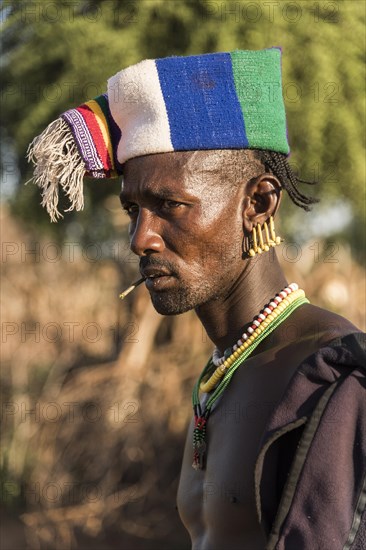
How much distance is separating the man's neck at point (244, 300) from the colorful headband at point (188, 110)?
32 cm

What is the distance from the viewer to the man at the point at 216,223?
2.23m

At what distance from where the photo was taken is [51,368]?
6.78 meters

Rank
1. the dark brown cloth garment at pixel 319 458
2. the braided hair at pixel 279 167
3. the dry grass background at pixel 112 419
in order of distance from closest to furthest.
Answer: the dark brown cloth garment at pixel 319 458
the braided hair at pixel 279 167
the dry grass background at pixel 112 419

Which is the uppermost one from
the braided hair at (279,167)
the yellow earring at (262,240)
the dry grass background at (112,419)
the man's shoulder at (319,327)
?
the braided hair at (279,167)

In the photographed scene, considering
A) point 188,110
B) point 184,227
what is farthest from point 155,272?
point 188,110

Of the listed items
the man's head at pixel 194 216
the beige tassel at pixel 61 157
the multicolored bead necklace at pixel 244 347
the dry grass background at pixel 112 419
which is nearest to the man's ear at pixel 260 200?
the man's head at pixel 194 216

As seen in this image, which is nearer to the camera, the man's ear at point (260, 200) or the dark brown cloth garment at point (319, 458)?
the dark brown cloth garment at point (319, 458)

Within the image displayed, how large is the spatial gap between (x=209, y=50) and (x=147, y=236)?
7.19 ft

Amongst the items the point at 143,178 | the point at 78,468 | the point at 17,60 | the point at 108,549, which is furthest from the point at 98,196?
the point at 143,178

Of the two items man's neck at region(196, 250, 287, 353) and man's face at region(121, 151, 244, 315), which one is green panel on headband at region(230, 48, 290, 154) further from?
man's neck at region(196, 250, 287, 353)

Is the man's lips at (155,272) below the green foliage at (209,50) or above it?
below

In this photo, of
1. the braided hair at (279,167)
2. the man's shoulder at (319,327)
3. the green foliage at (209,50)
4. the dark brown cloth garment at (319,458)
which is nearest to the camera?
the dark brown cloth garment at (319,458)

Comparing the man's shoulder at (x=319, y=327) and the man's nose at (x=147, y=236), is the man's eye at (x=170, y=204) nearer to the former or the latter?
the man's nose at (x=147, y=236)

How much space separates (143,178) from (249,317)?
0.47m
